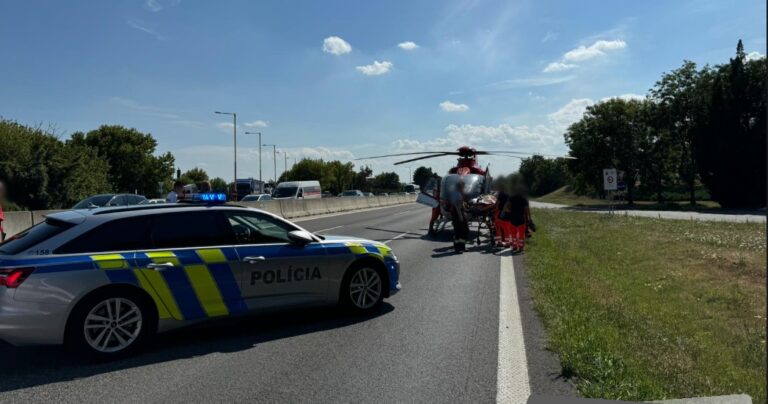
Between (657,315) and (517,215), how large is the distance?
22.9ft

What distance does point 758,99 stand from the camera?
118 ft

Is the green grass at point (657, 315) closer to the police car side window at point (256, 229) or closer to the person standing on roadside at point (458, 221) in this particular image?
the person standing on roadside at point (458, 221)

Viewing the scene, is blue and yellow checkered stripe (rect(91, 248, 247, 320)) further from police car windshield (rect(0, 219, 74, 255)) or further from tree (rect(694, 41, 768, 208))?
tree (rect(694, 41, 768, 208))

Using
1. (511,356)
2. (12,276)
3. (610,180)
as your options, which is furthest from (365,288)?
(610,180)

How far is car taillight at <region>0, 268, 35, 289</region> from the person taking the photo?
4914 millimetres

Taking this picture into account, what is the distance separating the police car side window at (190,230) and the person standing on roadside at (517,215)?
9.15 m

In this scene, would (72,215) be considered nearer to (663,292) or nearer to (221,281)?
(221,281)

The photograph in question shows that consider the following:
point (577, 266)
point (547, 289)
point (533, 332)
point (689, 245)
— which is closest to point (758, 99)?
point (689, 245)

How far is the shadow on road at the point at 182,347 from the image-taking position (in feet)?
16.3

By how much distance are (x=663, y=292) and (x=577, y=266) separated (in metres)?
2.56

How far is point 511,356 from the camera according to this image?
5309 millimetres

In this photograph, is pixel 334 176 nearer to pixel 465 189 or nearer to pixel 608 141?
pixel 608 141

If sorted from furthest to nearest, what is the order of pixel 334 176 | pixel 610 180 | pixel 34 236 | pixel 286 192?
pixel 334 176 < pixel 286 192 < pixel 610 180 < pixel 34 236

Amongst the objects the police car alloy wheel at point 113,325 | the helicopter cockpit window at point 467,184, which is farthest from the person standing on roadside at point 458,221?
→ the police car alloy wheel at point 113,325
